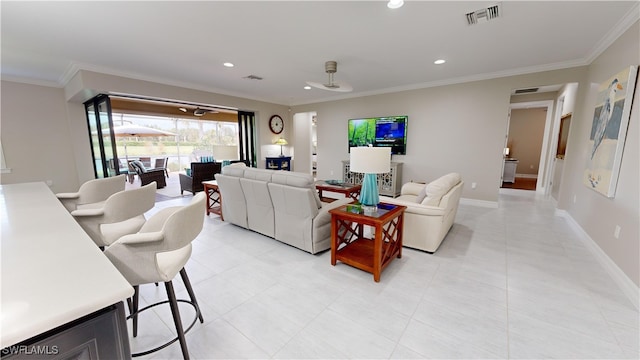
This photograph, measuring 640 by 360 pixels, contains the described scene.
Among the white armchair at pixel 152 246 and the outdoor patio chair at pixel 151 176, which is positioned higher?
→ the white armchair at pixel 152 246

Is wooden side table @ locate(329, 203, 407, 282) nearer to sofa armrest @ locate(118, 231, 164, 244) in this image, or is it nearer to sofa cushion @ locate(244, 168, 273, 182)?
sofa cushion @ locate(244, 168, 273, 182)

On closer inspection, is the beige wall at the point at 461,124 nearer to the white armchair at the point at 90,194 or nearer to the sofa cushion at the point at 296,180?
the sofa cushion at the point at 296,180

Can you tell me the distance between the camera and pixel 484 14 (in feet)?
7.89

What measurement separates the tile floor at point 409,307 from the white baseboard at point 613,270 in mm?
59

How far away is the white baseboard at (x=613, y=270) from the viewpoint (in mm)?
2004

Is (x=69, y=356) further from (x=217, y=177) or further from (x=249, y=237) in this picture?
(x=217, y=177)

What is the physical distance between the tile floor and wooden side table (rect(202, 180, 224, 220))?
126 centimetres

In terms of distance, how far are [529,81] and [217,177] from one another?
5437 millimetres

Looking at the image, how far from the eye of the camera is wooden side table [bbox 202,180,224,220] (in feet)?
13.8

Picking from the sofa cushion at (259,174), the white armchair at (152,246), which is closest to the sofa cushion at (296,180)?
the sofa cushion at (259,174)

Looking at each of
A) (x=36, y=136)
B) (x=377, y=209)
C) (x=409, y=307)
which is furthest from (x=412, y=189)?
(x=36, y=136)

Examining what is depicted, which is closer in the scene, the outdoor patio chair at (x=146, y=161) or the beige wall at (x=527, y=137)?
the beige wall at (x=527, y=137)

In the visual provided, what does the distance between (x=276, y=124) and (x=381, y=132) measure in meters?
3.19

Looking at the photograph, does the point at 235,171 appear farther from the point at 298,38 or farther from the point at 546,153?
the point at 546,153
